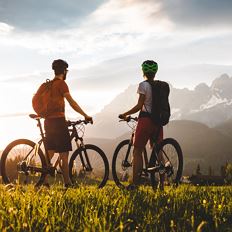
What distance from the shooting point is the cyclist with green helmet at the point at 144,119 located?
8688 mm

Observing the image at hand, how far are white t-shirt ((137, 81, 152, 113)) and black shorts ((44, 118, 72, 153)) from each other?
Answer: 6.09ft

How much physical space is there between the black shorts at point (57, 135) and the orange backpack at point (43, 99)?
220mm

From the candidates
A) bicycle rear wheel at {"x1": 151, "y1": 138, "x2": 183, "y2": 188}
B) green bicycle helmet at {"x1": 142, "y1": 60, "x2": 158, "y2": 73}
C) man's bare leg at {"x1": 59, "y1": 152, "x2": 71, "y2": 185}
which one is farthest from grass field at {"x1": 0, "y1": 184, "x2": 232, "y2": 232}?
green bicycle helmet at {"x1": 142, "y1": 60, "x2": 158, "y2": 73}

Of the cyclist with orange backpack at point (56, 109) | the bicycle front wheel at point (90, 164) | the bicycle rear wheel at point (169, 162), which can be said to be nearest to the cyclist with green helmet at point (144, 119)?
the bicycle rear wheel at point (169, 162)

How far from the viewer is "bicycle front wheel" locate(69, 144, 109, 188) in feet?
31.7

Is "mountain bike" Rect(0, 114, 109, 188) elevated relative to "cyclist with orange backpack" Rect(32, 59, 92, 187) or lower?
lower

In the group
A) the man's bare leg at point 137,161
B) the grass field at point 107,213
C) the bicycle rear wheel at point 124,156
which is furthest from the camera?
the bicycle rear wheel at point 124,156

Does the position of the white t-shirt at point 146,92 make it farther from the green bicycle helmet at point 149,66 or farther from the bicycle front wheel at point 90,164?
the bicycle front wheel at point 90,164

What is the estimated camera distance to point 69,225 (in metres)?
3.70

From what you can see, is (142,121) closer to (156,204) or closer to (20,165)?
(20,165)

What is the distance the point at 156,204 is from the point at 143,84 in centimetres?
393

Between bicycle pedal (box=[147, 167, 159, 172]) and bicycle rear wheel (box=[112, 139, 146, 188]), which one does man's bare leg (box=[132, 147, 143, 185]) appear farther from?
bicycle rear wheel (box=[112, 139, 146, 188])

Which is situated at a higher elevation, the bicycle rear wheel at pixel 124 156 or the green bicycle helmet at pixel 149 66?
the green bicycle helmet at pixel 149 66

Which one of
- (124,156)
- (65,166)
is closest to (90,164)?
(124,156)
